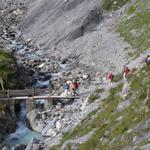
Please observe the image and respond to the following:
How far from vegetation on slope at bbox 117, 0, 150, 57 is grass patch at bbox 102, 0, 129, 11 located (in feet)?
11.8

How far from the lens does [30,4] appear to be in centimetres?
9931

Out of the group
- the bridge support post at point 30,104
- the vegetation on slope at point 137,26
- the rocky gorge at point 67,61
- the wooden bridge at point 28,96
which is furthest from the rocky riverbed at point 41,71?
the vegetation on slope at point 137,26

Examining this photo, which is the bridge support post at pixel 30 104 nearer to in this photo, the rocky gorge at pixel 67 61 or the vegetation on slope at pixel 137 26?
the rocky gorge at pixel 67 61

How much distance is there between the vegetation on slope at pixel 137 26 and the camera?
65.0 metres

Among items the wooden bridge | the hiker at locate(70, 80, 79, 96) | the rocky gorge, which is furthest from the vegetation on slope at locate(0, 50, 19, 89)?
the hiker at locate(70, 80, 79, 96)

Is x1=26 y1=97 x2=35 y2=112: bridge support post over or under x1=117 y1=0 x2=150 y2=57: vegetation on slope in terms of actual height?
under

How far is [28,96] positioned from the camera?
177 ft

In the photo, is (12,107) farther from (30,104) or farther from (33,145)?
(33,145)

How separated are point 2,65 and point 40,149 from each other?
2087 centimetres

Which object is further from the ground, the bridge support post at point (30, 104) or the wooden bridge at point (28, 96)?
the wooden bridge at point (28, 96)

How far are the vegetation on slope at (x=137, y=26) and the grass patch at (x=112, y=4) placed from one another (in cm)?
359

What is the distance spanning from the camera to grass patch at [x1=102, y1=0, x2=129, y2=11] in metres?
83.7

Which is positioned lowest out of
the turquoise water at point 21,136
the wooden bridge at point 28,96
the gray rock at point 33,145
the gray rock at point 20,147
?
the turquoise water at point 21,136

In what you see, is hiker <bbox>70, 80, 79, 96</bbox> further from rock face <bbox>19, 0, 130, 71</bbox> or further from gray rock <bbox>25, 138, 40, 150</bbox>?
gray rock <bbox>25, 138, 40, 150</bbox>
